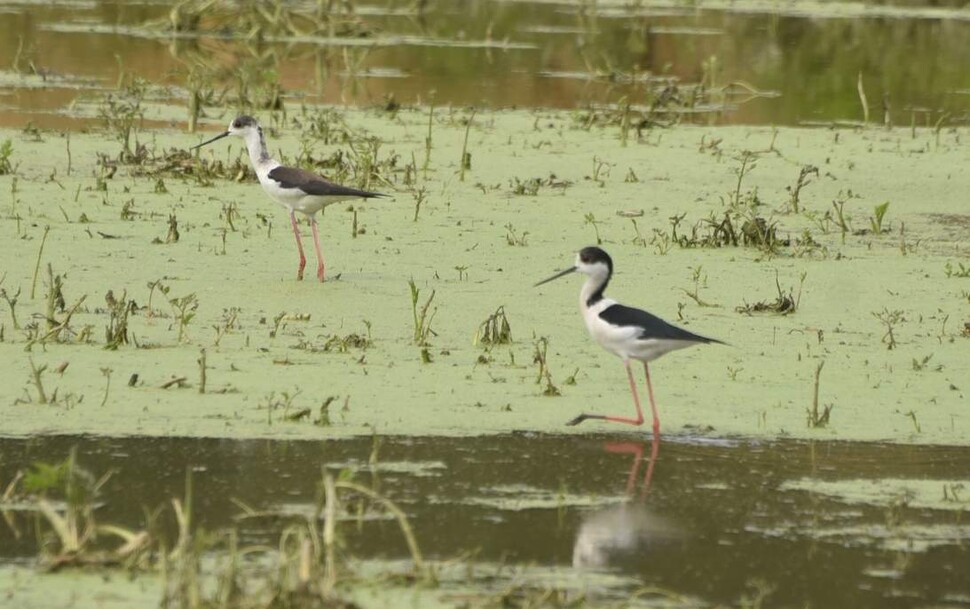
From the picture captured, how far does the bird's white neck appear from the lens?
955 centimetres

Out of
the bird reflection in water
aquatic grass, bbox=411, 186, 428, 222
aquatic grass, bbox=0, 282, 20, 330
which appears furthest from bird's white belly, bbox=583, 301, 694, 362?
aquatic grass, bbox=411, 186, 428, 222

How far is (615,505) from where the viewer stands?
5.76 m

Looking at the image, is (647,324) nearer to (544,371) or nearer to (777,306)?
(544,371)

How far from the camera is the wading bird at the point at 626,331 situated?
646cm

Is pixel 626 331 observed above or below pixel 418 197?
below

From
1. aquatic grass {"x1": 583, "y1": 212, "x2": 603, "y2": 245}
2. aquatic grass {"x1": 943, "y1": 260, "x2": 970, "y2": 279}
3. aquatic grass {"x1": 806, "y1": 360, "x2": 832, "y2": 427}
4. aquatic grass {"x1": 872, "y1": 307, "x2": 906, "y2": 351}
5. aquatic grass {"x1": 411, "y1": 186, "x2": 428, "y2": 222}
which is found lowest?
aquatic grass {"x1": 806, "y1": 360, "x2": 832, "y2": 427}

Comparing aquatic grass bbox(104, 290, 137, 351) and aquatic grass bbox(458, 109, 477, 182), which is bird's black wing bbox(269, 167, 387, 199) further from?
aquatic grass bbox(458, 109, 477, 182)

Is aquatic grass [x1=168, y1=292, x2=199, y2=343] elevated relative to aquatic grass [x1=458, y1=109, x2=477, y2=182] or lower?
lower

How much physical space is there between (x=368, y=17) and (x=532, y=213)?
1239 cm

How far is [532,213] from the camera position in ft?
35.2

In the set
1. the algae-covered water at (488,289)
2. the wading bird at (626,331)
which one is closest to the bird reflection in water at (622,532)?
the wading bird at (626,331)

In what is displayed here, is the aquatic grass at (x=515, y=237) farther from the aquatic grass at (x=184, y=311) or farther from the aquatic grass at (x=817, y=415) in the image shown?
the aquatic grass at (x=817, y=415)

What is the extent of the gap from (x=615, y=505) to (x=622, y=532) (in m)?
0.28

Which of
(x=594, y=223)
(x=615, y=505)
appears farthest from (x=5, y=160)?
(x=615, y=505)
